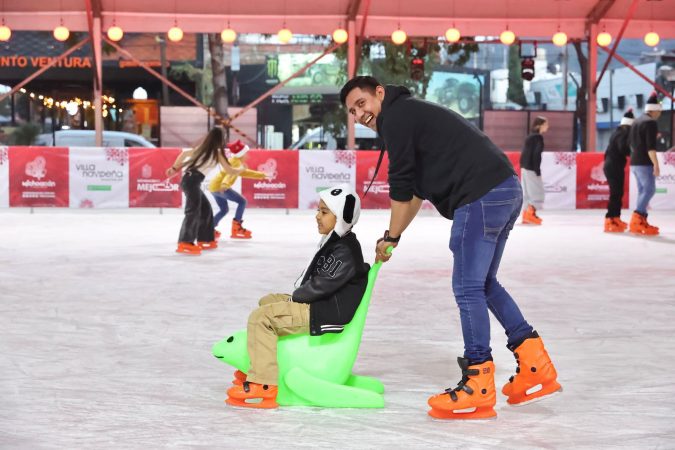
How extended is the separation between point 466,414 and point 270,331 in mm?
906

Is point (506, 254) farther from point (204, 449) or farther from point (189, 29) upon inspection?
point (189, 29)

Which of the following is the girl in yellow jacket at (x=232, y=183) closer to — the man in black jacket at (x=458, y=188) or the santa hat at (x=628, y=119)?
the santa hat at (x=628, y=119)

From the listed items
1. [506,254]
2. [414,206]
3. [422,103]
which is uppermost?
[422,103]

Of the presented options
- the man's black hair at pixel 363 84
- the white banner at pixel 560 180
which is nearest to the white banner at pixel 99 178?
the white banner at pixel 560 180

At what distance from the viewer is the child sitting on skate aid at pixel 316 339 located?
461cm

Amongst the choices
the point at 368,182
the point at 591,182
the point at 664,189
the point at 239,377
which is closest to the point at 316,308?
the point at 239,377

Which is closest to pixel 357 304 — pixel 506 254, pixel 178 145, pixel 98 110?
pixel 506 254

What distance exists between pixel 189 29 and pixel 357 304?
646 inches

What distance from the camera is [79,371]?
17.6 ft

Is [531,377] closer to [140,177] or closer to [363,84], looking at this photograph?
[363,84]

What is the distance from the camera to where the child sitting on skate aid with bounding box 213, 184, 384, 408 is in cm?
461

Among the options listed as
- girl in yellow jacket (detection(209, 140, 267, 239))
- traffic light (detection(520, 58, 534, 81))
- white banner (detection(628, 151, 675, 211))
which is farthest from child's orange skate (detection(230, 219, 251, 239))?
traffic light (detection(520, 58, 534, 81))

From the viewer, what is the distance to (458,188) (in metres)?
4.50

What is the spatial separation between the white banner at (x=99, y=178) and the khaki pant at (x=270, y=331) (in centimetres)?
1337
